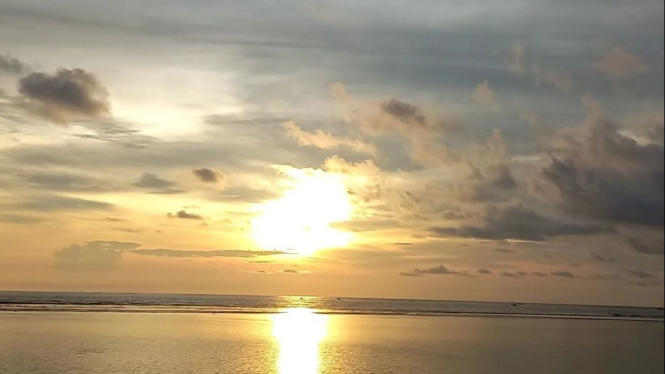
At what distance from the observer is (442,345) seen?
72688 mm

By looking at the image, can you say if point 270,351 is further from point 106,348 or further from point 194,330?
point 194,330

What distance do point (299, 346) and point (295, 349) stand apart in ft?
9.54

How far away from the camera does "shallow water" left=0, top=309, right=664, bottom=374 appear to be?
53.6 metres

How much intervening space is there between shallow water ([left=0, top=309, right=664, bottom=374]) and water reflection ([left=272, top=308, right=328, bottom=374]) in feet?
0.33

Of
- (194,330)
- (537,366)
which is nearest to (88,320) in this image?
(194,330)

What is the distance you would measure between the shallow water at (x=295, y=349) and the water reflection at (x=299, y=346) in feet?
0.33

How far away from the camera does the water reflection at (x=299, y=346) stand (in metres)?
55.1

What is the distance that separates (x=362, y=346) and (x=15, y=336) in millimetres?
33606

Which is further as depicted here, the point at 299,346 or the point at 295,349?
the point at 299,346

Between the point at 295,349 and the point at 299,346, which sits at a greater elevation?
the point at 299,346

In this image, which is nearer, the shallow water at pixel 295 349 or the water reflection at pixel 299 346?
the shallow water at pixel 295 349

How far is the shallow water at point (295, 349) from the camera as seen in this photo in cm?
5359

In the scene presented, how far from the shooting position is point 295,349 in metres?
67.6

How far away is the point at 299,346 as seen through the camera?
7050 centimetres
